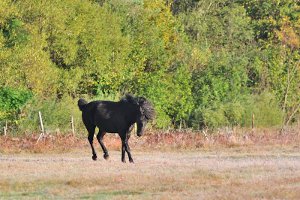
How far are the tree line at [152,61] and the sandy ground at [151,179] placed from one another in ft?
59.6

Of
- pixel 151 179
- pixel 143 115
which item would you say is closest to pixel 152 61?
pixel 143 115

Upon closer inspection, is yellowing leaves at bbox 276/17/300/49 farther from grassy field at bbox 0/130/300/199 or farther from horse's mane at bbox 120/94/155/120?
horse's mane at bbox 120/94/155/120

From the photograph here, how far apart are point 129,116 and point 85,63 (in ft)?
80.5

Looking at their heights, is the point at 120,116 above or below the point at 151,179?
above

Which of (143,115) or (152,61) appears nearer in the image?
(143,115)

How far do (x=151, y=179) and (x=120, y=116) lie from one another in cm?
701

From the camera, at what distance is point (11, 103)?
4725 centimetres

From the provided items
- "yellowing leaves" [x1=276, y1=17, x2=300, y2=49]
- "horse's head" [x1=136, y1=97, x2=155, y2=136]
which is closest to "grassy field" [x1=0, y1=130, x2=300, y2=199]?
"horse's head" [x1=136, y1=97, x2=155, y2=136]

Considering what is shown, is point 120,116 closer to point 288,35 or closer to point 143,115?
point 143,115

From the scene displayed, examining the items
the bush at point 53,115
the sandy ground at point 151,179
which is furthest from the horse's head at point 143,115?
the bush at point 53,115

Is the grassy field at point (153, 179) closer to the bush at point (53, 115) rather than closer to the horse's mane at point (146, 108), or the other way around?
the horse's mane at point (146, 108)

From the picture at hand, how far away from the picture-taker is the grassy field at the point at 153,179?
2050 cm

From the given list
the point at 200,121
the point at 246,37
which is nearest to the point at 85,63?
the point at 200,121

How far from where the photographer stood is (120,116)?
29.9 meters
